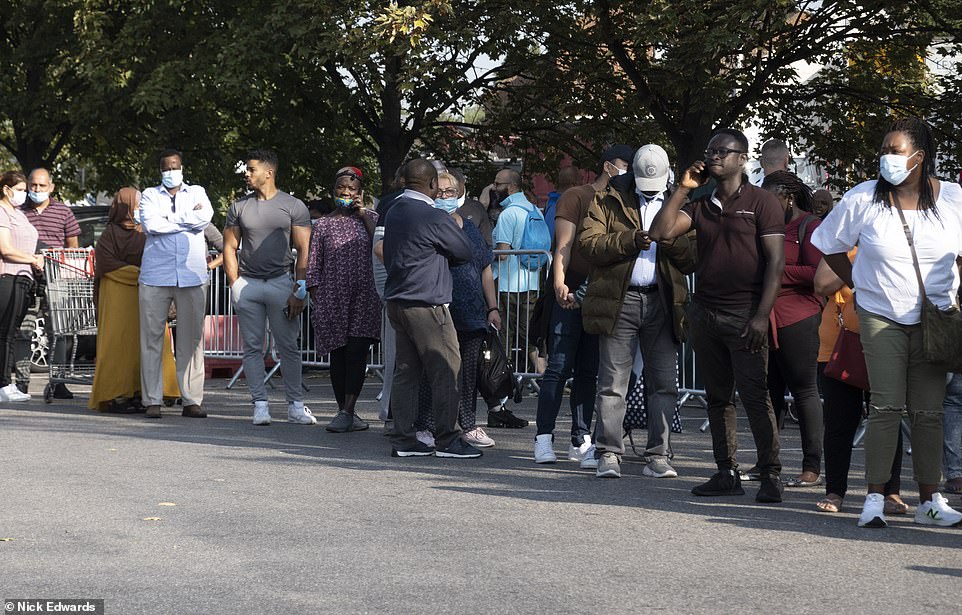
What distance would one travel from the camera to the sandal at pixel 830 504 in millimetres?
7340

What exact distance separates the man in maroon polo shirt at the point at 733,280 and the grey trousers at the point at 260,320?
4.40 m

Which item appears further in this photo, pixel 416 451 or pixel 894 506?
pixel 416 451

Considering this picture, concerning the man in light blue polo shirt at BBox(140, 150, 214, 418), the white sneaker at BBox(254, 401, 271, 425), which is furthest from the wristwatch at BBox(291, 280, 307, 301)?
the man in light blue polo shirt at BBox(140, 150, 214, 418)

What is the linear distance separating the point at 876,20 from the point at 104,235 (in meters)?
12.3

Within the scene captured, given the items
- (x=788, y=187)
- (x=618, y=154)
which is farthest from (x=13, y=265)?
(x=788, y=187)

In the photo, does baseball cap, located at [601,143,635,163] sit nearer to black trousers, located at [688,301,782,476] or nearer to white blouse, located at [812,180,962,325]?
black trousers, located at [688,301,782,476]

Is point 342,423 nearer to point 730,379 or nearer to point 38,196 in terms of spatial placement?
point 730,379

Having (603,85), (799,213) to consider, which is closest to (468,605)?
(799,213)

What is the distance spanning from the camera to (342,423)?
1110cm

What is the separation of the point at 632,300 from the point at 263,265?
394 centimetres

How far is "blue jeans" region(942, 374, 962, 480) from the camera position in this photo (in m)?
8.05

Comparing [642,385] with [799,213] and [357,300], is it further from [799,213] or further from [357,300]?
[357,300]

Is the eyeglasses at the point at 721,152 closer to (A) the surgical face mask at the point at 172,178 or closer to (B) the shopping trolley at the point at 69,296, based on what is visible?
(A) the surgical face mask at the point at 172,178

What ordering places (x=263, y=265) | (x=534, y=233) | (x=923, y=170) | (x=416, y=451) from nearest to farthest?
1. (x=923, y=170)
2. (x=416, y=451)
3. (x=263, y=265)
4. (x=534, y=233)
